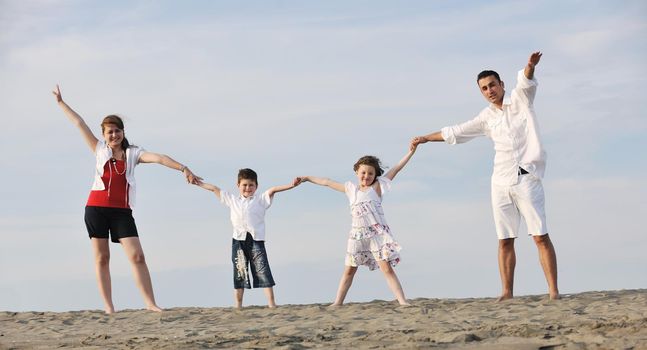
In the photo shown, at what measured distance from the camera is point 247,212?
34.2 feet

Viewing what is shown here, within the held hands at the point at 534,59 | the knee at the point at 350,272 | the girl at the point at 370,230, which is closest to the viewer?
the held hands at the point at 534,59

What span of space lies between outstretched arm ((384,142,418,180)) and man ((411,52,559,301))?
875mm

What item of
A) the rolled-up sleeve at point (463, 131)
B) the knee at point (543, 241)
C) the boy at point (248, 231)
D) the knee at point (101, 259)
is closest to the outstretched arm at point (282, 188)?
the boy at point (248, 231)

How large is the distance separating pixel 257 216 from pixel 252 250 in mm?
410

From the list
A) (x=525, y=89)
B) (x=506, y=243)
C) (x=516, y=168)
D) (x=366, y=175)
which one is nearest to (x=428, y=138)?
(x=366, y=175)

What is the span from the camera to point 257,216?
34.3 ft

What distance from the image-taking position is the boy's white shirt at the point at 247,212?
34.3ft

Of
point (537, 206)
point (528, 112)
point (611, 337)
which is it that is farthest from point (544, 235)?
point (611, 337)

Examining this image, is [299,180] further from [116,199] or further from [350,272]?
[116,199]

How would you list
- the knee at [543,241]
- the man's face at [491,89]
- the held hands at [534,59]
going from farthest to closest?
1. the man's face at [491,89]
2. the knee at [543,241]
3. the held hands at [534,59]

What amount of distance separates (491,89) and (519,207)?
129cm

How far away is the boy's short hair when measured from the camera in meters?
10.5

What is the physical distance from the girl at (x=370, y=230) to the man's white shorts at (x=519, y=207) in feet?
3.69

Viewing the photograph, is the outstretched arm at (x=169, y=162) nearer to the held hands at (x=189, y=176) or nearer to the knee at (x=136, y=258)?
the held hands at (x=189, y=176)
